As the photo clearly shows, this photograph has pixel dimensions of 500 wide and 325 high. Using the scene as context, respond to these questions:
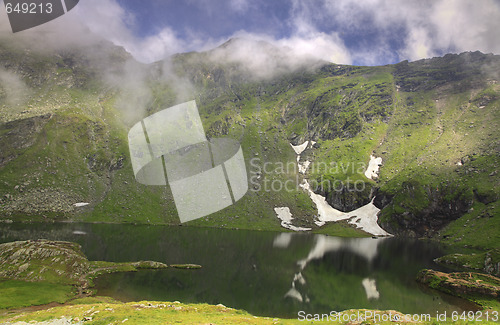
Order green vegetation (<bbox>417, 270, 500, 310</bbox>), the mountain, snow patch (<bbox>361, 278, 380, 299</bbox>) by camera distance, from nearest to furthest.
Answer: green vegetation (<bbox>417, 270, 500, 310</bbox>) → snow patch (<bbox>361, 278, 380, 299</bbox>) → the mountain

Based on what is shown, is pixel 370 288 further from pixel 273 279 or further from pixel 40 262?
pixel 40 262

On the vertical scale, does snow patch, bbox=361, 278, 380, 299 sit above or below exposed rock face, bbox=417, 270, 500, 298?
above

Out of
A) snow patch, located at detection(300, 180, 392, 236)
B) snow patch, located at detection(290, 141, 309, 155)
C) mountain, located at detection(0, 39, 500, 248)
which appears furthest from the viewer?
snow patch, located at detection(290, 141, 309, 155)

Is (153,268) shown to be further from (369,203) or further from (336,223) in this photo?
(369,203)

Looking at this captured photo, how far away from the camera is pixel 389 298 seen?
1420 inches

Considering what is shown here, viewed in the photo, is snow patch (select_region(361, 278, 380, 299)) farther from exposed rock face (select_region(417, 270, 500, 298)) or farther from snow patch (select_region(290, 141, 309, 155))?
snow patch (select_region(290, 141, 309, 155))

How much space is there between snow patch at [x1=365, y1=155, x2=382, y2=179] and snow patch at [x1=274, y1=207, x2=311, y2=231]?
57.8 m

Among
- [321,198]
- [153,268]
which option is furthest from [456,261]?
[321,198]

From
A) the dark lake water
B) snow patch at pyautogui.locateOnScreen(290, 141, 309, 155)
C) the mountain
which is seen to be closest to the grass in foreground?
the dark lake water

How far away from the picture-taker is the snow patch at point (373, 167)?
15793 cm

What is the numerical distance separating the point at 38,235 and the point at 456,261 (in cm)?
11110

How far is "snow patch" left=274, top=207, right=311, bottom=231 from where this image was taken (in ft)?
409

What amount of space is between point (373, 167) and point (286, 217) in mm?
70198

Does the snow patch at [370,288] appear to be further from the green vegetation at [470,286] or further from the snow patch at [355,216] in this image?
the snow patch at [355,216]
